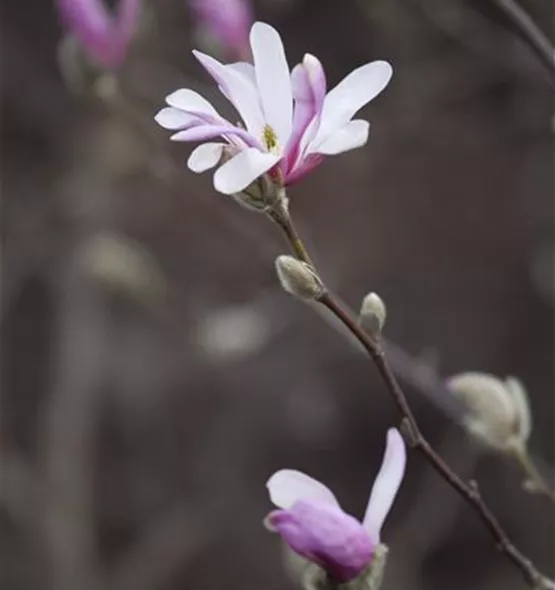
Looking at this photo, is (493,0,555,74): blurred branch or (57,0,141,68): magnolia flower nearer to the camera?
(493,0,555,74): blurred branch

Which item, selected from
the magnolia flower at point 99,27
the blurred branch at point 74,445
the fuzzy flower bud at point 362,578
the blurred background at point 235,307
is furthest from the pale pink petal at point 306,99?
the blurred branch at point 74,445

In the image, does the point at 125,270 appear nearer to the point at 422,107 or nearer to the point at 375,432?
the point at 422,107

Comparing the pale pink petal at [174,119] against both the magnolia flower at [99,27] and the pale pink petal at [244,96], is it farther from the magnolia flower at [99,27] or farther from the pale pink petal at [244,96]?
the magnolia flower at [99,27]

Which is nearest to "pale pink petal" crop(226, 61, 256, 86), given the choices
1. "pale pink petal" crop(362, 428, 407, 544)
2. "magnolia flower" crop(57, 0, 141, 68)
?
"pale pink petal" crop(362, 428, 407, 544)

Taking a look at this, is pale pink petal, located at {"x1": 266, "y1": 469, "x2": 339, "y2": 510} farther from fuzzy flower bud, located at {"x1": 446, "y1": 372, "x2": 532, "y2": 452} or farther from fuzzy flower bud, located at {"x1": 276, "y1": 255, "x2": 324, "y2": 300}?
fuzzy flower bud, located at {"x1": 446, "y1": 372, "x2": 532, "y2": 452}

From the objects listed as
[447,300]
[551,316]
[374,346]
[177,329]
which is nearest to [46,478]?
[177,329]

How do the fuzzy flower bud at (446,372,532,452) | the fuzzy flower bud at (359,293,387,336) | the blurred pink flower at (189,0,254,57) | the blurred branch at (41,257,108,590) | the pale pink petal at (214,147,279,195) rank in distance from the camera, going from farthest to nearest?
1. the blurred branch at (41,257,108,590)
2. the blurred pink flower at (189,0,254,57)
3. the fuzzy flower bud at (446,372,532,452)
4. the fuzzy flower bud at (359,293,387,336)
5. the pale pink petal at (214,147,279,195)
